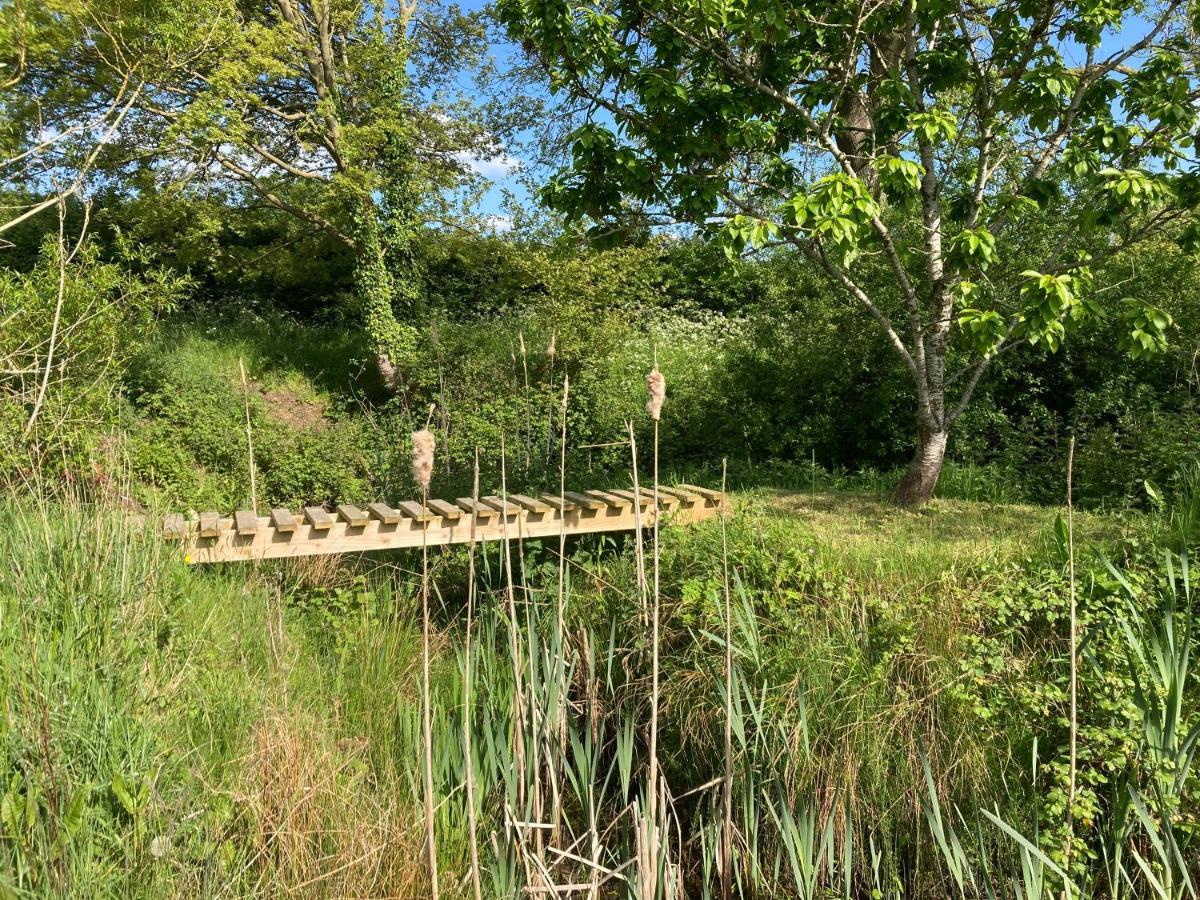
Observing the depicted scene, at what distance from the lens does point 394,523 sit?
18.0ft

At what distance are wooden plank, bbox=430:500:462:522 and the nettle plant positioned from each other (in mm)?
2365

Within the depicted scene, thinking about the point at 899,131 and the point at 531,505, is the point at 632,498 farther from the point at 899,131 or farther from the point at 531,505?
the point at 899,131

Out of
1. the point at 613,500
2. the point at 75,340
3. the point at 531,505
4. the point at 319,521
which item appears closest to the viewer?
the point at 319,521

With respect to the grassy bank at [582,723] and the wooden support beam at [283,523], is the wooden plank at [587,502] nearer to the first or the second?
the grassy bank at [582,723]

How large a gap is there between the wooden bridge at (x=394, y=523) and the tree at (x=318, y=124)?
249 inches

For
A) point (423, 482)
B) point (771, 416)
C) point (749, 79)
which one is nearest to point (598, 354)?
point (771, 416)

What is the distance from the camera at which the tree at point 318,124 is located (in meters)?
10.0

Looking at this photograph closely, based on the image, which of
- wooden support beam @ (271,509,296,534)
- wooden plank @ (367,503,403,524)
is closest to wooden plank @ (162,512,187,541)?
wooden support beam @ (271,509,296,534)

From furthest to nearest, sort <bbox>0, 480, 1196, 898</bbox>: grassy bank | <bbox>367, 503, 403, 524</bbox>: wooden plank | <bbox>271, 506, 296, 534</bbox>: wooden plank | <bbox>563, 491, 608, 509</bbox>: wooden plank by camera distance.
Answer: <bbox>563, 491, 608, 509</bbox>: wooden plank → <bbox>367, 503, 403, 524</bbox>: wooden plank → <bbox>271, 506, 296, 534</bbox>: wooden plank → <bbox>0, 480, 1196, 898</bbox>: grassy bank

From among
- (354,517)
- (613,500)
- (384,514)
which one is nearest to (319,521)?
(354,517)

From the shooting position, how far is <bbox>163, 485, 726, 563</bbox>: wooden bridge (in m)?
5.00

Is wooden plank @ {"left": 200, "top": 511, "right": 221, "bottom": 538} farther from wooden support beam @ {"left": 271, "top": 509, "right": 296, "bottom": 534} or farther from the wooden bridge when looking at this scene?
wooden support beam @ {"left": 271, "top": 509, "right": 296, "bottom": 534}

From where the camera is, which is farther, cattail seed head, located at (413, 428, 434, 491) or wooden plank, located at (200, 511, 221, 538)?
wooden plank, located at (200, 511, 221, 538)

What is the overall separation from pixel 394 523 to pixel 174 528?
1.34 metres
